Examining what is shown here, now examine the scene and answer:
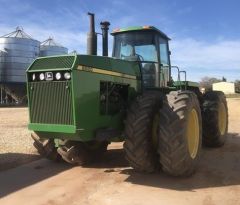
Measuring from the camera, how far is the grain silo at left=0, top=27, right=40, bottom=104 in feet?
118

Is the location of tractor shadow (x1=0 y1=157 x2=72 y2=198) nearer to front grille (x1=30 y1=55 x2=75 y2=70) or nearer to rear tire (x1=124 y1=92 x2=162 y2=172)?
rear tire (x1=124 y1=92 x2=162 y2=172)

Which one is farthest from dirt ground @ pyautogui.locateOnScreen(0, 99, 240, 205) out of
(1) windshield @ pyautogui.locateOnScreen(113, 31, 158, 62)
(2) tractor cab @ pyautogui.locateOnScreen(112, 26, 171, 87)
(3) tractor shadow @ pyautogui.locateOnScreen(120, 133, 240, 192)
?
(1) windshield @ pyautogui.locateOnScreen(113, 31, 158, 62)

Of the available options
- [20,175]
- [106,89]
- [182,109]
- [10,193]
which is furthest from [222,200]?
[20,175]

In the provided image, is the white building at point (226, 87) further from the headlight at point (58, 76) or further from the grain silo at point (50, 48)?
the headlight at point (58, 76)

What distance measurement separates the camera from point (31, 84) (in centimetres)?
707

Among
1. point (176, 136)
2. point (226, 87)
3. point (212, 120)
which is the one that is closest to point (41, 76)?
point (176, 136)

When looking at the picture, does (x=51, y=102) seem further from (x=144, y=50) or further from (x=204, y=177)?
(x=204, y=177)

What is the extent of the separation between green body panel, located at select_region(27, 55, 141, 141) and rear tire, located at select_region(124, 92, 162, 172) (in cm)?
48

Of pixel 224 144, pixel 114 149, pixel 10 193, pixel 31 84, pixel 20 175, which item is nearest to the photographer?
pixel 10 193

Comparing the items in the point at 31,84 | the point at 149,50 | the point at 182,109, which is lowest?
the point at 182,109

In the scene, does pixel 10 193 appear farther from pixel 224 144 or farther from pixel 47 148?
pixel 224 144

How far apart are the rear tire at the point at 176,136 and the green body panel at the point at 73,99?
1.02 m

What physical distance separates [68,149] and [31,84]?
166cm

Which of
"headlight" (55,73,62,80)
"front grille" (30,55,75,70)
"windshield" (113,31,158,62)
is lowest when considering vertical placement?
"headlight" (55,73,62,80)
